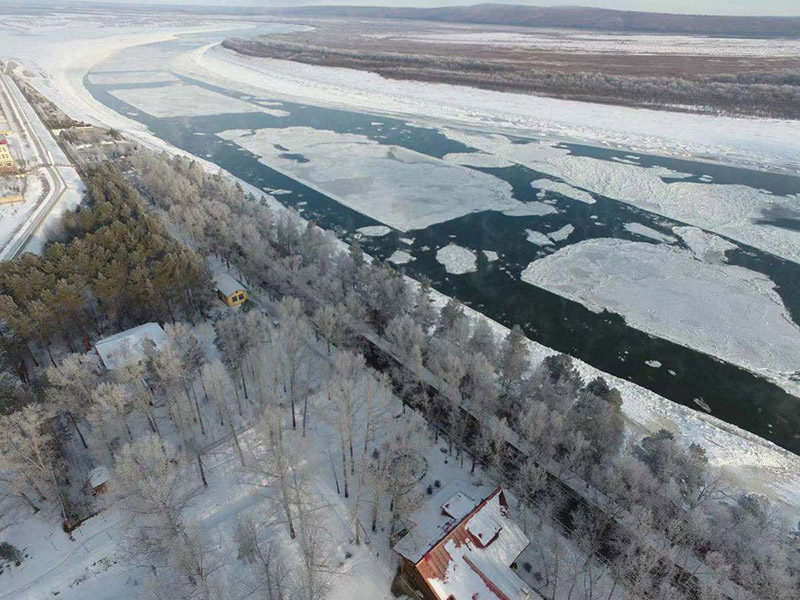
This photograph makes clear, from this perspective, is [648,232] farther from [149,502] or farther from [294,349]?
[149,502]

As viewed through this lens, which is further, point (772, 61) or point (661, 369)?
point (772, 61)

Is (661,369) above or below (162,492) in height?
below

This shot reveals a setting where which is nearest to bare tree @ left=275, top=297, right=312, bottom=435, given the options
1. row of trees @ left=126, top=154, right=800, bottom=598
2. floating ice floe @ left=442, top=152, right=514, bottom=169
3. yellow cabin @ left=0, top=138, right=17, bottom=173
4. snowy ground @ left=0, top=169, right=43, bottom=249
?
row of trees @ left=126, top=154, right=800, bottom=598

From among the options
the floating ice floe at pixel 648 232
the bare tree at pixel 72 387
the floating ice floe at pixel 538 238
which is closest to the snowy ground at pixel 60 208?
the bare tree at pixel 72 387

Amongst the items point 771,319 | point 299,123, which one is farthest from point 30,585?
point 299,123

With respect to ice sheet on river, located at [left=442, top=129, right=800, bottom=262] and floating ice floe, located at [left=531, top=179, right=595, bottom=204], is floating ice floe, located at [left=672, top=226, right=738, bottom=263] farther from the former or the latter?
floating ice floe, located at [left=531, top=179, right=595, bottom=204]

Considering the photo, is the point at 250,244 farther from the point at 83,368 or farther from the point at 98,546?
the point at 98,546
